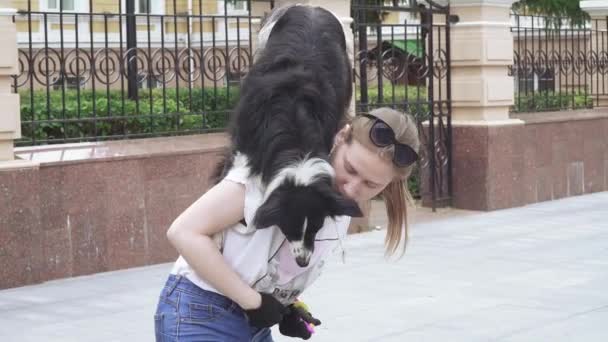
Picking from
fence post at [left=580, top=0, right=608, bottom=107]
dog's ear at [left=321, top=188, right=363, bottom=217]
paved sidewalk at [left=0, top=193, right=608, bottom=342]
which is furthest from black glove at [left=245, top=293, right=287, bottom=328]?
fence post at [left=580, top=0, right=608, bottom=107]

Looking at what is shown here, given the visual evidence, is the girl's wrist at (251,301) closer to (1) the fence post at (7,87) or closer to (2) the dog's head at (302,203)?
(2) the dog's head at (302,203)

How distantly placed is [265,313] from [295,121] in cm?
60

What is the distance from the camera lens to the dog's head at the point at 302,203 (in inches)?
109

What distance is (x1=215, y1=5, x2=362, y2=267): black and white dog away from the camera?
2.77 meters

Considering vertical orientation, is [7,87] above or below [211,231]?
above

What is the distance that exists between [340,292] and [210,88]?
390 centimetres

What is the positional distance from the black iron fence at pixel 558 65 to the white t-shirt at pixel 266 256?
1051 cm

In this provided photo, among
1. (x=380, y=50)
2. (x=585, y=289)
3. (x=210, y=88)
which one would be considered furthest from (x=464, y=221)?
(x=585, y=289)

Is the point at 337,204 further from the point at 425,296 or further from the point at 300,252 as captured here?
the point at 425,296

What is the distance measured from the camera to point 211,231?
119 inches

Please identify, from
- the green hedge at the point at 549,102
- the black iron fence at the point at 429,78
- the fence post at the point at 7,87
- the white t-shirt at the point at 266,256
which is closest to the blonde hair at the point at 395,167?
the white t-shirt at the point at 266,256

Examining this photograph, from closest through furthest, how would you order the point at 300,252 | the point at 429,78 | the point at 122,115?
the point at 300,252
the point at 122,115
the point at 429,78

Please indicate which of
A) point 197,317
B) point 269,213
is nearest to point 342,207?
point 269,213

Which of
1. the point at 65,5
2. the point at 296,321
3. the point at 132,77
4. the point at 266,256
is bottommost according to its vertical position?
the point at 296,321
